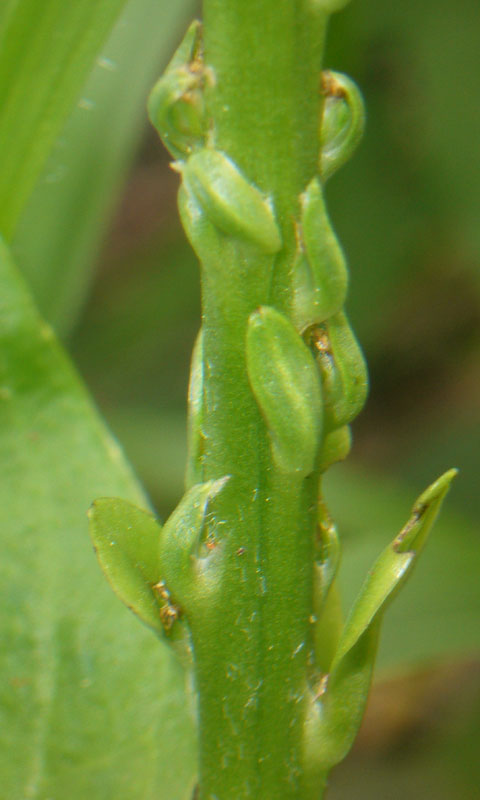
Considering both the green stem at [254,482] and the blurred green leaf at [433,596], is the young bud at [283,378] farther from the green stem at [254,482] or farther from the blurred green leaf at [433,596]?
the blurred green leaf at [433,596]

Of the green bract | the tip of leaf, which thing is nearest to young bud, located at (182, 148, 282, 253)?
the green bract

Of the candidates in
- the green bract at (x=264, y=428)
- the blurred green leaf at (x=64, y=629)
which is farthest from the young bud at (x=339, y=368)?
the blurred green leaf at (x=64, y=629)

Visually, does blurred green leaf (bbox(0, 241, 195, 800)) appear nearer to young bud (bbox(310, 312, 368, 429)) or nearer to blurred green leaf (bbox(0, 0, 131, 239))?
blurred green leaf (bbox(0, 0, 131, 239))


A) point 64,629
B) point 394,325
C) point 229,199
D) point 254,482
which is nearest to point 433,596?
point 64,629

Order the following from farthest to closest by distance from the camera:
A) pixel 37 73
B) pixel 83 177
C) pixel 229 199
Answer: pixel 83 177, pixel 37 73, pixel 229 199

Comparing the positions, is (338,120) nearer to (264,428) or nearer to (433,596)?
(264,428)
